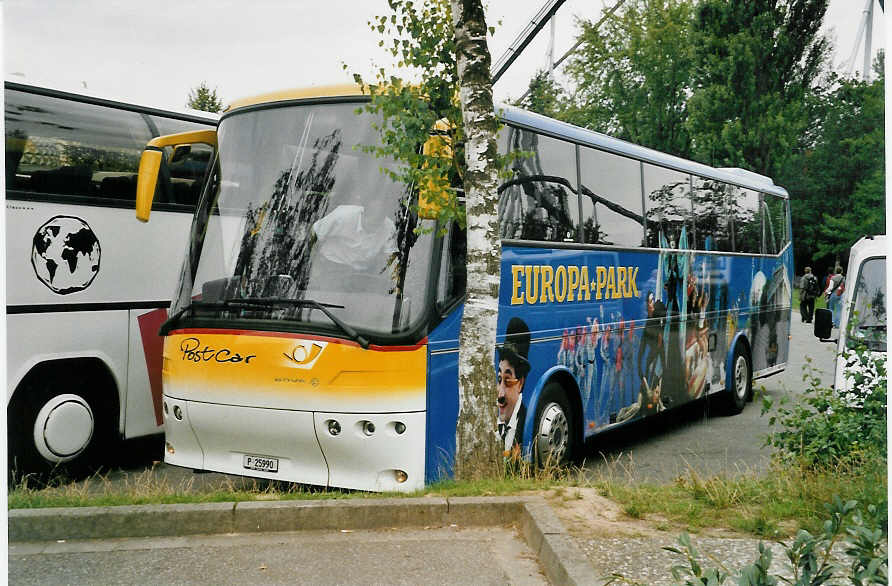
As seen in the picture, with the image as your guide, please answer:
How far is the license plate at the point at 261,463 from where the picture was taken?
6.73 metres

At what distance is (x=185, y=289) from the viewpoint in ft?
23.5

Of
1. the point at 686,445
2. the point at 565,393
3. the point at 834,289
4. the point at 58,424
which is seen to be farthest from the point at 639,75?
the point at 58,424

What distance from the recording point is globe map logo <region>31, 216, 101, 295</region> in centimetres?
797

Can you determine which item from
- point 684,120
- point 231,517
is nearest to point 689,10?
point 684,120

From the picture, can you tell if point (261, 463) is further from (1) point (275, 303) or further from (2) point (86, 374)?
(2) point (86, 374)

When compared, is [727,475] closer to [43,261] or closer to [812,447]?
[812,447]

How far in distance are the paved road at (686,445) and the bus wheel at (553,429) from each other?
418 mm

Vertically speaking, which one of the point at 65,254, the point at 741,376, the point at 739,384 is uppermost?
the point at 65,254

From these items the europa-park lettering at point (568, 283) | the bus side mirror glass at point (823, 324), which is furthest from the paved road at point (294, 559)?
the bus side mirror glass at point (823, 324)

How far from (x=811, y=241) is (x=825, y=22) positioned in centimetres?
498

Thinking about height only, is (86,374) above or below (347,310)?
below

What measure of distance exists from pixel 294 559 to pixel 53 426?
386 cm

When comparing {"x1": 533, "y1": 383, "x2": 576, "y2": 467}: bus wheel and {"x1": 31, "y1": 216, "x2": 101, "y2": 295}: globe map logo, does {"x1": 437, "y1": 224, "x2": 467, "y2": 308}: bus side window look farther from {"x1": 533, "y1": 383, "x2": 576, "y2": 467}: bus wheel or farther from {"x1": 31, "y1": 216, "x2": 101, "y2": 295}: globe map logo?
{"x1": 31, "y1": 216, "x2": 101, "y2": 295}: globe map logo

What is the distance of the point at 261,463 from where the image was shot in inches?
267
